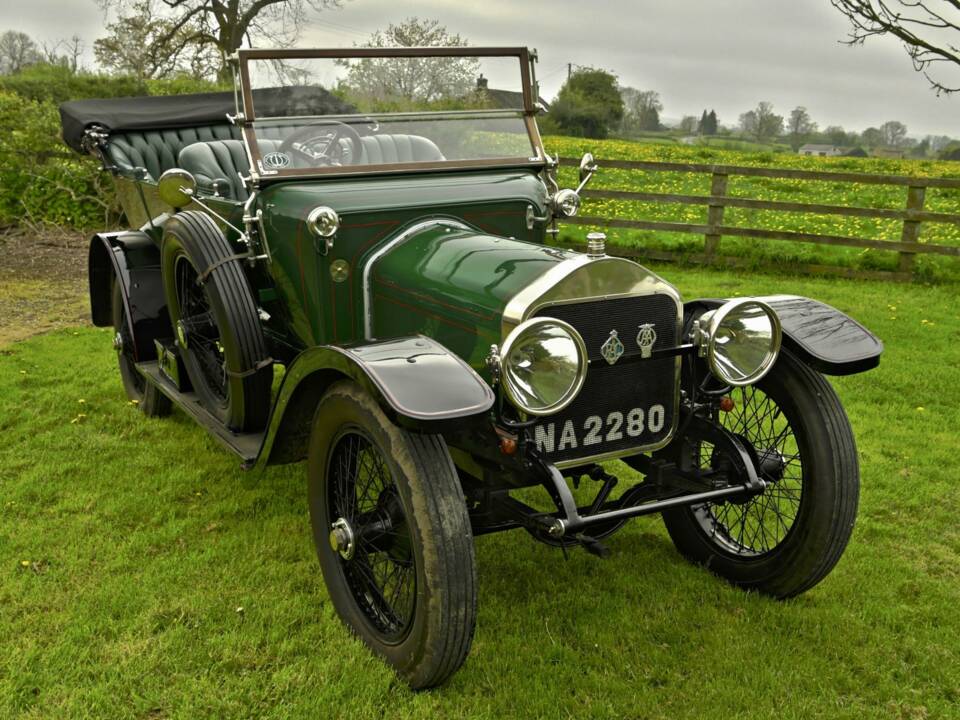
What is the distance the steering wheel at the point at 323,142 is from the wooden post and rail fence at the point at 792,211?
4800mm

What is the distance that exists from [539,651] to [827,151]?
23.5 metres

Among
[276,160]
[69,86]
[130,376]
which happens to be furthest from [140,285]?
[69,86]

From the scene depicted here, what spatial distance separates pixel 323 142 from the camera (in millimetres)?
3848

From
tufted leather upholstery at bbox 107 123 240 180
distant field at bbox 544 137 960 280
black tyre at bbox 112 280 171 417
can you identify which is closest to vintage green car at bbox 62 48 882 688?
black tyre at bbox 112 280 171 417

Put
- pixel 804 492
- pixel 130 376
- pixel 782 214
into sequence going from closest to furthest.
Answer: pixel 804 492 < pixel 130 376 < pixel 782 214

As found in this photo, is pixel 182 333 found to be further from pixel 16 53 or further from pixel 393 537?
pixel 16 53

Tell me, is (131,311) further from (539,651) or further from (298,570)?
(539,651)

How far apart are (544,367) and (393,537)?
0.75m

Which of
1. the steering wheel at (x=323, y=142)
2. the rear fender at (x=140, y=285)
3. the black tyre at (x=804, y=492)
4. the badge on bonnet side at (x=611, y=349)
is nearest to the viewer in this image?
the badge on bonnet side at (x=611, y=349)

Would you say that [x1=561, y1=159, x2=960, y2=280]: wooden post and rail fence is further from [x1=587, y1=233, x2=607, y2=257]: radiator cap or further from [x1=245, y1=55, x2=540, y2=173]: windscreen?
[x1=587, y1=233, x2=607, y2=257]: radiator cap

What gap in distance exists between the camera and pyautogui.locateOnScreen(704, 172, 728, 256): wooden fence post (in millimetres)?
9109

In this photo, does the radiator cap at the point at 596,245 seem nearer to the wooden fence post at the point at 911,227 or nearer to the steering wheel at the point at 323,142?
the steering wheel at the point at 323,142

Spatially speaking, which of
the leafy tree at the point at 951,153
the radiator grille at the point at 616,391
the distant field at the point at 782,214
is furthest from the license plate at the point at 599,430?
the leafy tree at the point at 951,153

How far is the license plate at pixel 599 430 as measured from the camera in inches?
111
